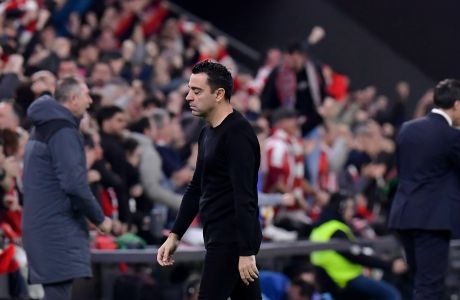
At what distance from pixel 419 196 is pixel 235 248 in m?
2.68

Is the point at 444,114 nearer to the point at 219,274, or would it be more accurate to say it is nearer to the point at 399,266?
the point at 219,274

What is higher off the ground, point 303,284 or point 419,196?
point 419,196

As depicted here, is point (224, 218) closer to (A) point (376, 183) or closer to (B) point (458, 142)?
(B) point (458, 142)

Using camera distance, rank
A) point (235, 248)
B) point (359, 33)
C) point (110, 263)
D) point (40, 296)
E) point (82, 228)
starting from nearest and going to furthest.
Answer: point (235, 248) < point (82, 228) < point (40, 296) < point (110, 263) < point (359, 33)

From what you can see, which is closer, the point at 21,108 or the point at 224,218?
the point at 224,218

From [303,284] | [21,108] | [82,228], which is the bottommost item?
[303,284]

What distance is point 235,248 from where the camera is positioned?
746 cm

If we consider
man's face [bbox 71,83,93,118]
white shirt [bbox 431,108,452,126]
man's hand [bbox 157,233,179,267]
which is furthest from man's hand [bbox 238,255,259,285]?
white shirt [bbox 431,108,452,126]

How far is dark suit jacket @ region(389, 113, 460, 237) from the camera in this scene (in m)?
9.65

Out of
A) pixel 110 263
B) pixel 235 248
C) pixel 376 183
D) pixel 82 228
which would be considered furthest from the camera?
pixel 376 183

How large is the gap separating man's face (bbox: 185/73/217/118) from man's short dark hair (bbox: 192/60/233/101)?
3cm

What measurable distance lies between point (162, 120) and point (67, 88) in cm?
476

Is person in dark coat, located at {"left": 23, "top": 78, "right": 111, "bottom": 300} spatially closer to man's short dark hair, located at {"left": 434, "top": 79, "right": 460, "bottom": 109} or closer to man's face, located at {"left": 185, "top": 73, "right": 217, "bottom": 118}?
man's face, located at {"left": 185, "top": 73, "right": 217, "bottom": 118}

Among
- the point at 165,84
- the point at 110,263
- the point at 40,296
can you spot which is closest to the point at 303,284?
the point at 110,263
